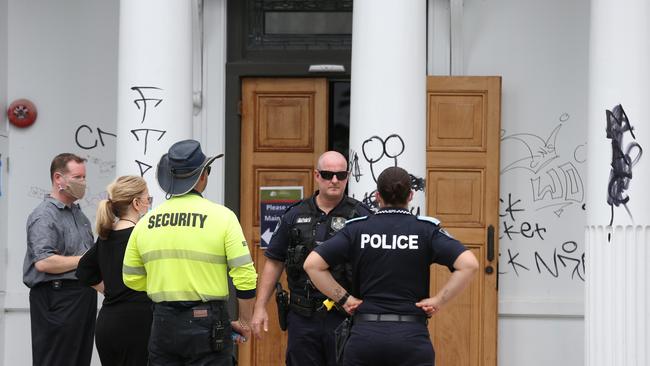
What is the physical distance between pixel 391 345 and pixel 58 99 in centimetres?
537

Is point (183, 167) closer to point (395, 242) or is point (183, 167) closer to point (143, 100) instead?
point (395, 242)

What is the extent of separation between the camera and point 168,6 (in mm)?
8820

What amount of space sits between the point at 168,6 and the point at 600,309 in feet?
13.0

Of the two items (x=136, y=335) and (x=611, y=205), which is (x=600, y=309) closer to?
(x=611, y=205)

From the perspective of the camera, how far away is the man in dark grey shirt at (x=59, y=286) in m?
8.20

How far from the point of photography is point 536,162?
10094 millimetres

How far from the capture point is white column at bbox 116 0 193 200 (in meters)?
8.77

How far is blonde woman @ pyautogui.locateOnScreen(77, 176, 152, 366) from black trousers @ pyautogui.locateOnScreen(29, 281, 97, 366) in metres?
1.34

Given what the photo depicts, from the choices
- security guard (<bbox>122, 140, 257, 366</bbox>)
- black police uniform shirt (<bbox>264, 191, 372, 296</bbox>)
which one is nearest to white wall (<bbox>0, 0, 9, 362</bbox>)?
black police uniform shirt (<bbox>264, 191, 372, 296</bbox>)

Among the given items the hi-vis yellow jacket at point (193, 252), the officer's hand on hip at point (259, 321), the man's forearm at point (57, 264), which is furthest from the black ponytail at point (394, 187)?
the man's forearm at point (57, 264)

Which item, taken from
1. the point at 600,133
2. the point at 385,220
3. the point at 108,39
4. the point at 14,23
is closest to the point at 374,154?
the point at 600,133

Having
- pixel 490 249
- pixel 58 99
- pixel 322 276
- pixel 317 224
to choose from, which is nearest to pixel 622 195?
pixel 490 249

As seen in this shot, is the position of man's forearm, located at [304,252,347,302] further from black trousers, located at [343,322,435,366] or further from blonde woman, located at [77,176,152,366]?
blonde woman, located at [77,176,152,366]

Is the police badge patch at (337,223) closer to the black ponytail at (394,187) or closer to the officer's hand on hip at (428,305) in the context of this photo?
the black ponytail at (394,187)
